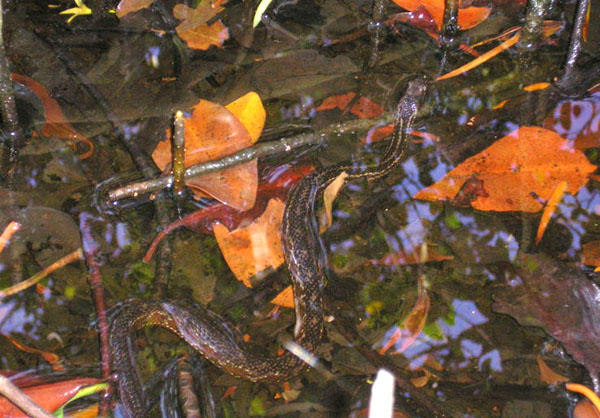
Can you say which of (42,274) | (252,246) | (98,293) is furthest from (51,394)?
(252,246)

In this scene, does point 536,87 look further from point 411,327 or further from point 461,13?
point 411,327

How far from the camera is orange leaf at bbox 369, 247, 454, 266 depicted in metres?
3.82

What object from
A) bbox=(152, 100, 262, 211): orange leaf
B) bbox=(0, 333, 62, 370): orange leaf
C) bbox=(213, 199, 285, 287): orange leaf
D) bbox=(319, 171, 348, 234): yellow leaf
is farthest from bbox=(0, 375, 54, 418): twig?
bbox=(319, 171, 348, 234): yellow leaf

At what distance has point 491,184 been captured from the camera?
3902 millimetres

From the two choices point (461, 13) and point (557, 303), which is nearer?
point (557, 303)

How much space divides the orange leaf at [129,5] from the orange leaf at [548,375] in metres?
4.44

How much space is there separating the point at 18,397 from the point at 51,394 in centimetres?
126

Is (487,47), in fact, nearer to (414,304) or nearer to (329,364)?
(414,304)

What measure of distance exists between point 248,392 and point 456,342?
1.53 metres

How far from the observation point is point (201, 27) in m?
4.62

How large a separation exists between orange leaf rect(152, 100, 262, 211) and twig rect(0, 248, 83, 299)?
0.90 m

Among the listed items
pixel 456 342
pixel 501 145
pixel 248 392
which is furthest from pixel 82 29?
pixel 456 342

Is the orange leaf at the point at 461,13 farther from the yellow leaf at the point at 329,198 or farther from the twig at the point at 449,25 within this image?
the yellow leaf at the point at 329,198

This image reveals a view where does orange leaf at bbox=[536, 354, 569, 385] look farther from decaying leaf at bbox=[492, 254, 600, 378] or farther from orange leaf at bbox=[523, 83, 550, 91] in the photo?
orange leaf at bbox=[523, 83, 550, 91]
